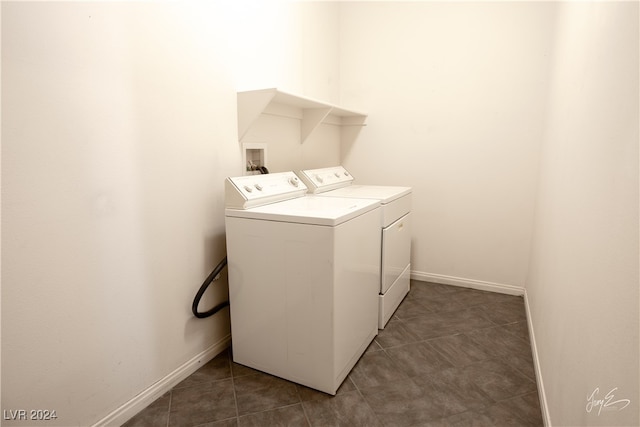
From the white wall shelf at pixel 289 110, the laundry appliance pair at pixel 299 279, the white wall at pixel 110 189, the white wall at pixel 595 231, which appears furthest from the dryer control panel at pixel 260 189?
the white wall at pixel 595 231

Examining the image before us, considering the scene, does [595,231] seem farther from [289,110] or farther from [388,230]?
[289,110]

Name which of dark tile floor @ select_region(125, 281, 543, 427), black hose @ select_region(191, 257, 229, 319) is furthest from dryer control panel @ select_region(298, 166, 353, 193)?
dark tile floor @ select_region(125, 281, 543, 427)

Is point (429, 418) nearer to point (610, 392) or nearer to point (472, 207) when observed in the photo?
point (610, 392)

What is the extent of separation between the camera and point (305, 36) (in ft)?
8.23

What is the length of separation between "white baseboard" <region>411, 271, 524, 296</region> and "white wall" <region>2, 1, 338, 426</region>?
1.77 meters

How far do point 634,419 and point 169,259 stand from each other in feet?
5.12

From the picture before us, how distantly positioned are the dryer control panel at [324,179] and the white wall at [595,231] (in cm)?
127

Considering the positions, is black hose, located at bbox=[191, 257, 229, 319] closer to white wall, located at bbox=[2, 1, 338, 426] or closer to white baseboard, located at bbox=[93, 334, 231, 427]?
white wall, located at bbox=[2, 1, 338, 426]

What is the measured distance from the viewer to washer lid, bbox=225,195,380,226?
1479 mm

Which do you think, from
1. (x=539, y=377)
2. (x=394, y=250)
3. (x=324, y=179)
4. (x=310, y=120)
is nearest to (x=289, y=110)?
(x=310, y=120)

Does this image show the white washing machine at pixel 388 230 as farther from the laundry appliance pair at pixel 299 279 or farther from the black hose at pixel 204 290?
the black hose at pixel 204 290

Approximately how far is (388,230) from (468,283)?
1.18 metres

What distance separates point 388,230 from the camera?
2.08m

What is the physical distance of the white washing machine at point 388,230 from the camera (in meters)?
2.06
